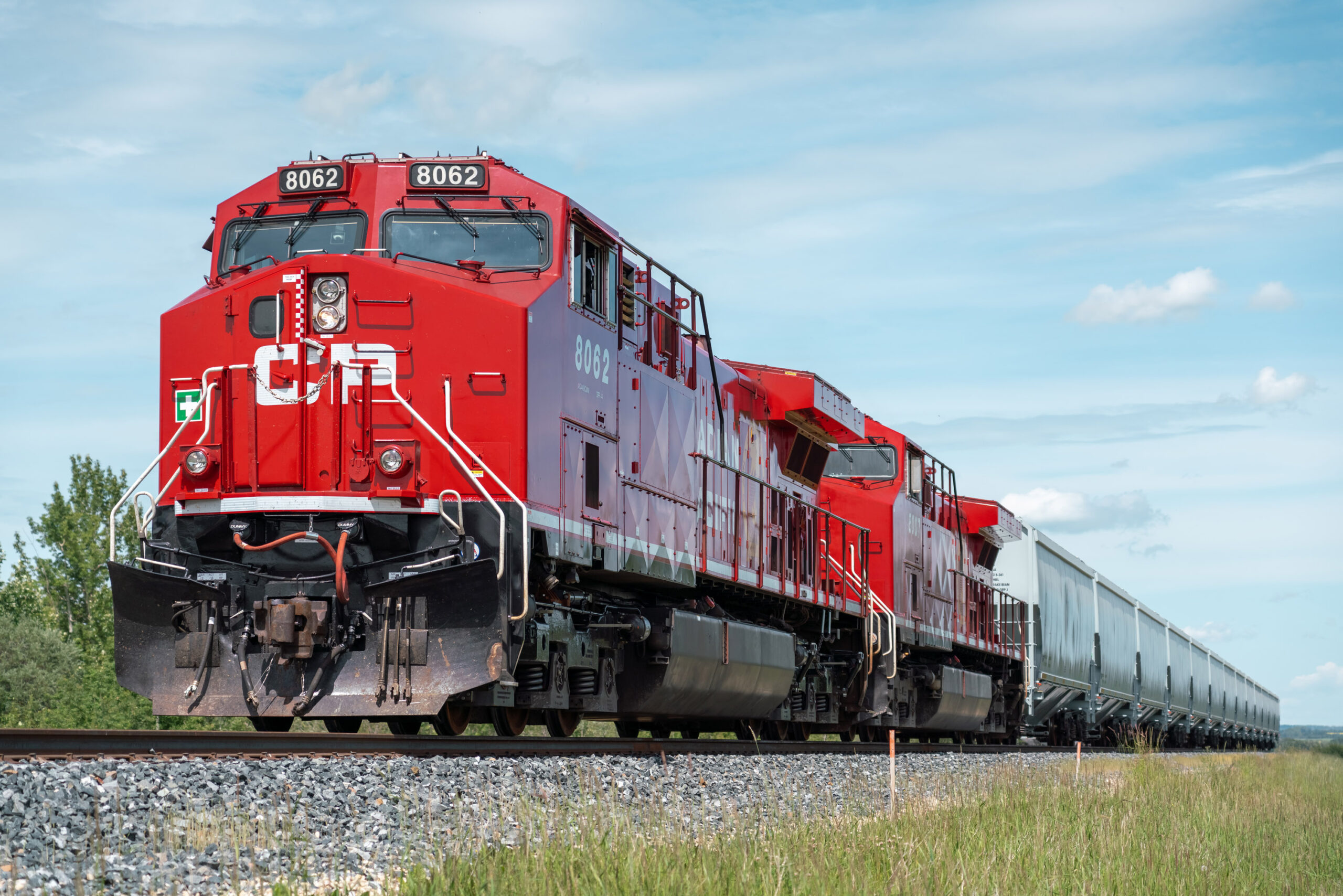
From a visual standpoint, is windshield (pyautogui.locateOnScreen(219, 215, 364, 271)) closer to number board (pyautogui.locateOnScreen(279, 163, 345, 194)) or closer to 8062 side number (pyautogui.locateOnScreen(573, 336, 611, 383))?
number board (pyautogui.locateOnScreen(279, 163, 345, 194))

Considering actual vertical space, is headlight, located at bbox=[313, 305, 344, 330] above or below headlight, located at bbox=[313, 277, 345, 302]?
below

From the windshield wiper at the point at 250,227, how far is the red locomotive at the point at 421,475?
0.01 meters

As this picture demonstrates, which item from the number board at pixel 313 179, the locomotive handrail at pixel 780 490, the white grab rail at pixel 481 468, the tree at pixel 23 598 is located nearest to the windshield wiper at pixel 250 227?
the number board at pixel 313 179

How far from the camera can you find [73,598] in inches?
2489

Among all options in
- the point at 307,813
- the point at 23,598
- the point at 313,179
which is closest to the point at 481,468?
the point at 313,179

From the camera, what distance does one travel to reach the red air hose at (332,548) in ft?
28.8

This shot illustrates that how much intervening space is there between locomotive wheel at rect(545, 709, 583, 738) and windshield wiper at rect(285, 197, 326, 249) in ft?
14.1

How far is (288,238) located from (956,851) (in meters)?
6.45

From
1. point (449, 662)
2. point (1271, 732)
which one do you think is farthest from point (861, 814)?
point (1271, 732)

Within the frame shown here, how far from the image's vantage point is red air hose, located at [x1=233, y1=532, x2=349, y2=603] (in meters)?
8.78

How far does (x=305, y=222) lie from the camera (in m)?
10.1

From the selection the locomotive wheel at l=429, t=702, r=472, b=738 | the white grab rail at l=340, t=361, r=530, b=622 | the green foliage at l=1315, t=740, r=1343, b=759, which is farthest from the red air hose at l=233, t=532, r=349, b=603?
the green foliage at l=1315, t=740, r=1343, b=759

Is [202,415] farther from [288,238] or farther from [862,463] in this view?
[862,463]

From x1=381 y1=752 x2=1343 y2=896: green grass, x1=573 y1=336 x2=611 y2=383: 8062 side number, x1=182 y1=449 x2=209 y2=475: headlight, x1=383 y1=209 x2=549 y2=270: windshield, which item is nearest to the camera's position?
x1=381 y1=752 x2=1343 y2=896: green grass
